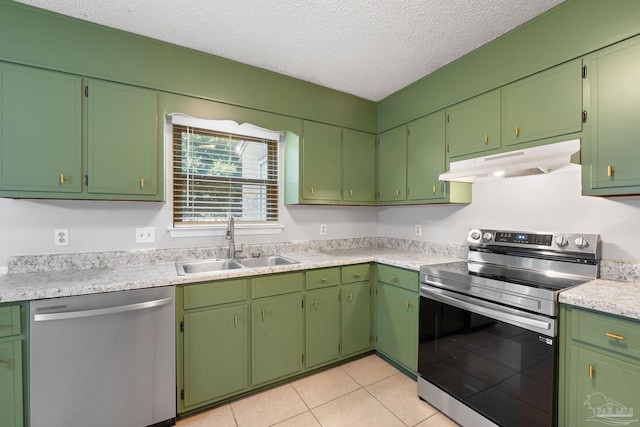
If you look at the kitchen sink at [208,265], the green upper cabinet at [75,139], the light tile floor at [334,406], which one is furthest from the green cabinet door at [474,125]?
the green upper cabinet at [75,139]

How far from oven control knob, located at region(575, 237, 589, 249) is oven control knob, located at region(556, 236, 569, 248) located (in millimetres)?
58

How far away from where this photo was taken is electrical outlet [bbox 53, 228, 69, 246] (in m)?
1.91

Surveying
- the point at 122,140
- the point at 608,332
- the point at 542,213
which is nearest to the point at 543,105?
the point at 542,213

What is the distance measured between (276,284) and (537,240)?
6.30 ft

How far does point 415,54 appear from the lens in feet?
7.18

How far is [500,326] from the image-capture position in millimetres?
1584

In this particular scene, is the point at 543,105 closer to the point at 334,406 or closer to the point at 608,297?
the point at 608,297

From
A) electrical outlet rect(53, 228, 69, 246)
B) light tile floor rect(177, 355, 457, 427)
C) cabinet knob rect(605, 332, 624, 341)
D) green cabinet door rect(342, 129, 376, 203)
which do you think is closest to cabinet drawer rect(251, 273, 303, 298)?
light tile floor rect(177, 355, 457, 427)

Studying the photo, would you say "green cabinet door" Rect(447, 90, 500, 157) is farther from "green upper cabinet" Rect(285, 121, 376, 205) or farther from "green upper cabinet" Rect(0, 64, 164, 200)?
"green upper cabinet" Rect(0, 64, 164, 200)

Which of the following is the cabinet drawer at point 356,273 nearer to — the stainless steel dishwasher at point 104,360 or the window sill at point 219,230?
the window sill at point 219,230

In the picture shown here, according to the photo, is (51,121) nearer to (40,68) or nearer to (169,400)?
(40,68)

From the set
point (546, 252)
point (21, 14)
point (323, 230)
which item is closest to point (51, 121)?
point (21, 14)

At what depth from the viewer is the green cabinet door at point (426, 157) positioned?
2408mm

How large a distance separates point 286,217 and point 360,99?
1.52 m
